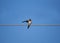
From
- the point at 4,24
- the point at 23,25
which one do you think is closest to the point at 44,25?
the point at 23,25

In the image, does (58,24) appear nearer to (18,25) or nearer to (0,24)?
(18,25)

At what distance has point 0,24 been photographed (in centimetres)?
798

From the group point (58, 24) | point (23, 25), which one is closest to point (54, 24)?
point (58, 24)

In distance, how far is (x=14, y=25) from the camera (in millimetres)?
8086

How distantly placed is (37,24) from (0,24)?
126 cm

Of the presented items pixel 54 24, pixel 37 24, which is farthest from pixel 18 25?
pixel 54 24

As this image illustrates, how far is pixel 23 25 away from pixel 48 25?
867 millimetres

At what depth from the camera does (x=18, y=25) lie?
26.3 ft

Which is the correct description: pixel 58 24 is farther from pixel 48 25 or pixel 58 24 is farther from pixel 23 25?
pixel 23 25

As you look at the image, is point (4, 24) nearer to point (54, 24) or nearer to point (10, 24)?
point (10, 24)

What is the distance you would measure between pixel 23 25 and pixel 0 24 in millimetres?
797

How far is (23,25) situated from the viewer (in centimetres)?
821

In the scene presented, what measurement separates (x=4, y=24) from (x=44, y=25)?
136 cm

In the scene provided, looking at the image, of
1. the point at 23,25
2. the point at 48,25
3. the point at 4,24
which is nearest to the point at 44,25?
the point at 48,25
